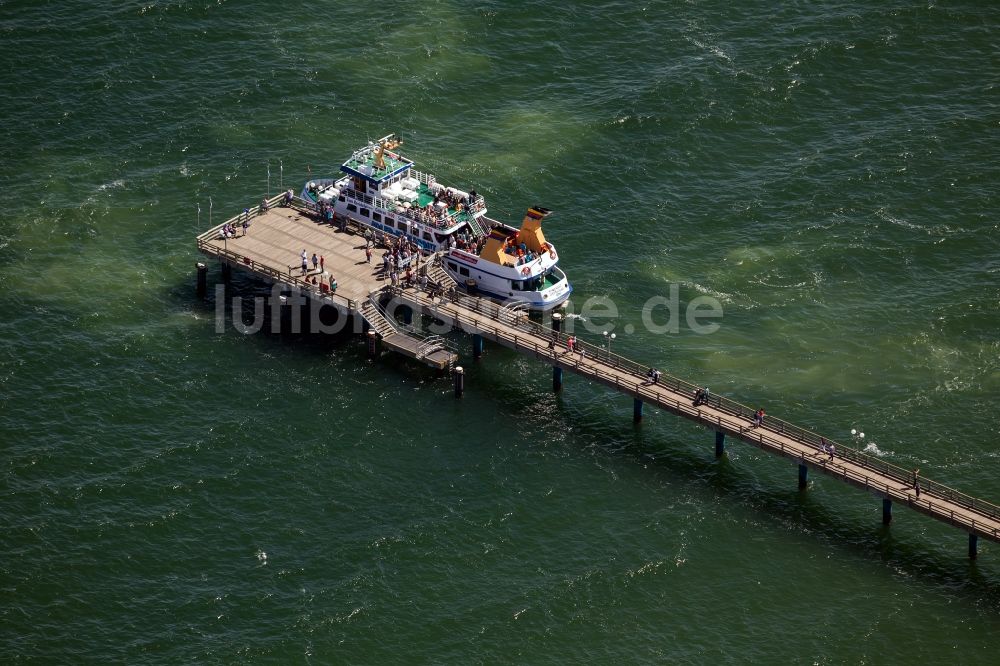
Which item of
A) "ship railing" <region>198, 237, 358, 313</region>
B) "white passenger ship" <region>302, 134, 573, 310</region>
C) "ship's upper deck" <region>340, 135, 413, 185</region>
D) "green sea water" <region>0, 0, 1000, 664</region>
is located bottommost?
"green sea water" <region>0, 0, 1000, 664</region>

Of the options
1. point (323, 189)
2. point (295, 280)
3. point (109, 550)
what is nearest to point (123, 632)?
point (109, 550)

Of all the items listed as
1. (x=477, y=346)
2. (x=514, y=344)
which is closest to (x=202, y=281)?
(x=477, y=346)

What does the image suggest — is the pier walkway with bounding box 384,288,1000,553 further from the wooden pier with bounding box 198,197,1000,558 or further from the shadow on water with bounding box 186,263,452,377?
the shadow on water with bounding box 186,263,452,377

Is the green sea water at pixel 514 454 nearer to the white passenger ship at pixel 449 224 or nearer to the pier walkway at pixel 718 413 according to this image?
the pier walkway at pixel 718 413

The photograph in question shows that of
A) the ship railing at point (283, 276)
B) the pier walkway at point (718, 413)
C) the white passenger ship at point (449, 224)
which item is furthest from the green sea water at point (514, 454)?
the white passenger ship at point (449, 224)

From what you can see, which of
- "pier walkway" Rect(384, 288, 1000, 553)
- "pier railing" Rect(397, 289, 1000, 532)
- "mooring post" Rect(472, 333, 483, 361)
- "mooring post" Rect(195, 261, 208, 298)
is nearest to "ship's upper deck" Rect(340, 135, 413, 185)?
"pier walkway" Rect(384, 288, 1000, 553)

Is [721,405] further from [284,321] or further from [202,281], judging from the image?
[202,281]
